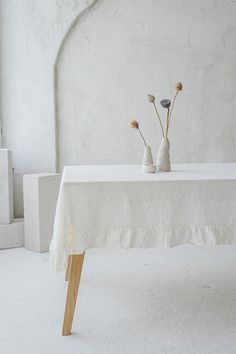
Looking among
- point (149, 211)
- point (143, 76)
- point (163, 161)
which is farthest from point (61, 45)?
point (149, 211)

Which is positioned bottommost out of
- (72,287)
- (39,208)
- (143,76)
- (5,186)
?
(72,287)

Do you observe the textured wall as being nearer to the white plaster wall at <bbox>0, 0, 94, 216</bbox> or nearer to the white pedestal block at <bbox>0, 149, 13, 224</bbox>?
the white plaster wall at <bbox>0, 0, 94, 216</bbox>

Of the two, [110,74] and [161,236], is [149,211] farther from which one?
[110,74]

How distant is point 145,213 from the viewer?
2.33 m

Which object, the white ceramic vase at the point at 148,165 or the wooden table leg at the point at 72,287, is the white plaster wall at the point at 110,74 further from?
the wooden table leg at the point at 72,287

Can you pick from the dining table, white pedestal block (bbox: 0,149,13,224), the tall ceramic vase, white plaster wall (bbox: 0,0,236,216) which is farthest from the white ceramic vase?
white plaster wall (bbox: 0,0,236,216)

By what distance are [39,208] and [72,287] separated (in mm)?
1701

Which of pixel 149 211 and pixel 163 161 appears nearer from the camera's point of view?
pixel 149 211

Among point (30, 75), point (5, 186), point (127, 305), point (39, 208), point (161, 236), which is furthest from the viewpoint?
point (30, 75)

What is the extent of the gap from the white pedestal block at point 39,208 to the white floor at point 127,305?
18cm

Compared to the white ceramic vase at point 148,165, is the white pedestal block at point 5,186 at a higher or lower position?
lower

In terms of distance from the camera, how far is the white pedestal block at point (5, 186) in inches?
161

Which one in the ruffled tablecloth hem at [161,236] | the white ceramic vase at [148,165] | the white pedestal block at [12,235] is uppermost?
the white ceramic vase at [148,165]

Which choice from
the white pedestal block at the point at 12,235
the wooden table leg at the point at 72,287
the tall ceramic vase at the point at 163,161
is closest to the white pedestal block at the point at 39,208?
the white pedestal block at the point at 12,235
